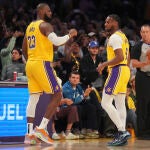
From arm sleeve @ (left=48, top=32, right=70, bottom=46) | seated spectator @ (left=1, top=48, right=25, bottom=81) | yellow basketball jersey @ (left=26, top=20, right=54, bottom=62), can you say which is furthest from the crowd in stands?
arm sleeve @ (left=48, top=32, right=70, bottom=46)

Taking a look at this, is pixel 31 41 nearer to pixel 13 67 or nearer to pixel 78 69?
pixel 13 67

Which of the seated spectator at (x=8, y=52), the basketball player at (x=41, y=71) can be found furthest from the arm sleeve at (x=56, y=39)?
the seated spectator at (x=8, y=52)

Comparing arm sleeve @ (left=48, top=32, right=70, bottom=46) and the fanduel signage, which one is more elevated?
arm sleeve @ (left=48, top=32, right=70, bottom=46)

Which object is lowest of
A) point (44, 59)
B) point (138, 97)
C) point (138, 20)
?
point (138, 97)

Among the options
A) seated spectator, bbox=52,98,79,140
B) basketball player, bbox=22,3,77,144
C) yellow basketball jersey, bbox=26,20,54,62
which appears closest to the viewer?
basketball player, bbox=22,3,77,144

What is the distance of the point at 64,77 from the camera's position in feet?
35.0

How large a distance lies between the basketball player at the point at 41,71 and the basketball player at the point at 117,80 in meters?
0.66

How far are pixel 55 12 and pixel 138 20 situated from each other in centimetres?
382

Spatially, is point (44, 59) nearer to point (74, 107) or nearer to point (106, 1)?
point (74, 107)

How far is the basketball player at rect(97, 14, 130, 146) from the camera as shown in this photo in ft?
25.8

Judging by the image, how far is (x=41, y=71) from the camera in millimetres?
7848

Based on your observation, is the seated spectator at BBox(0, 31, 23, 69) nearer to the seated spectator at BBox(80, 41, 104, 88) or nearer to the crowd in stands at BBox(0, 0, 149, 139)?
the crowd in stands at BBox(0, 0, 149, 139)

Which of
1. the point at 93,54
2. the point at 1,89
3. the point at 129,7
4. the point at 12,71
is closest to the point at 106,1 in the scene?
the point at 129,7

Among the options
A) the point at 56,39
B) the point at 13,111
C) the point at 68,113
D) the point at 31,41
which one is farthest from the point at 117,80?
the point at 68,113
